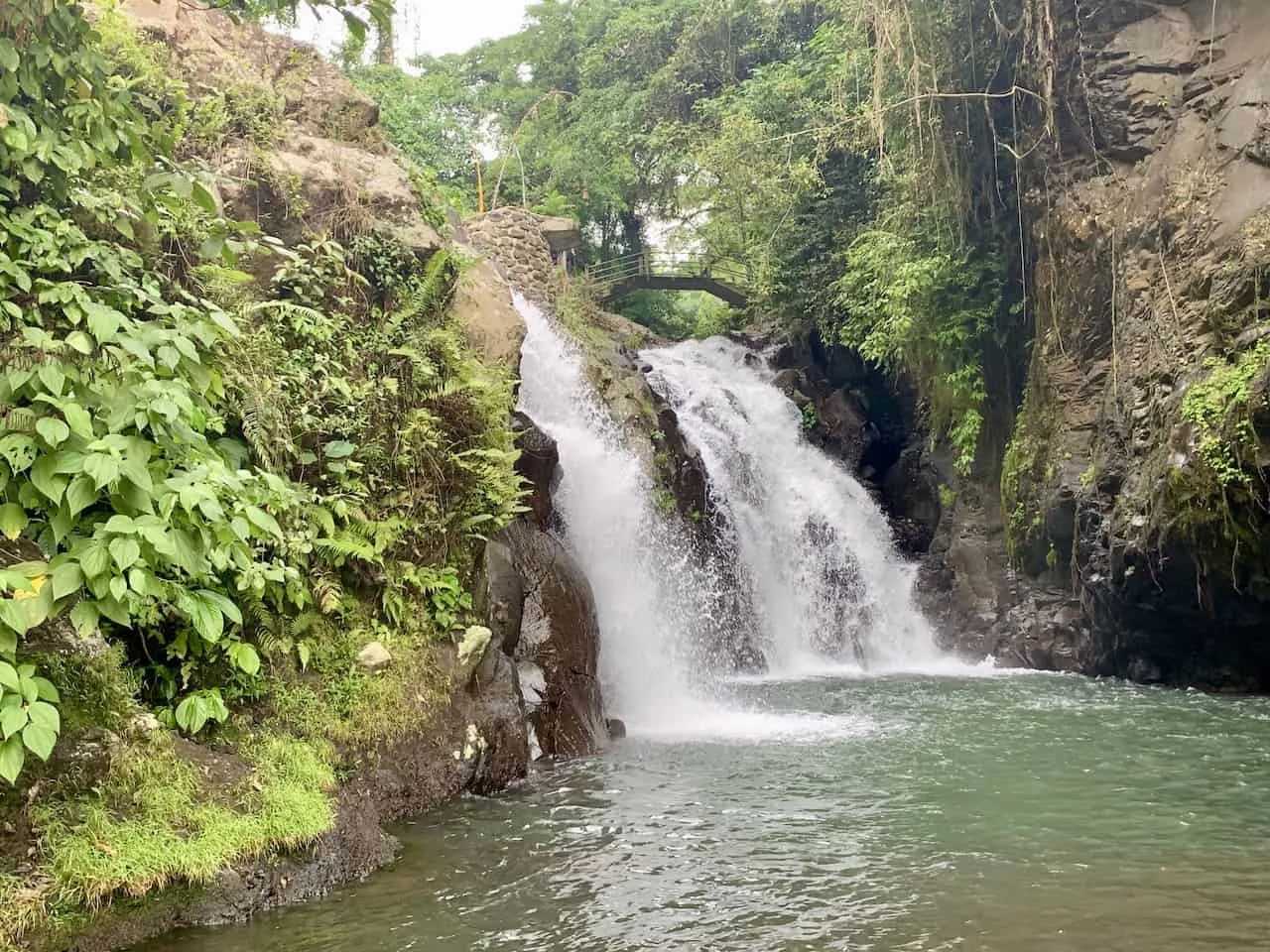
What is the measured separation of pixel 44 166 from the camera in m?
5.44

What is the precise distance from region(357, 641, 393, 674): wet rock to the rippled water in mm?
1088

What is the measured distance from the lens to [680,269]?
81.0 feet

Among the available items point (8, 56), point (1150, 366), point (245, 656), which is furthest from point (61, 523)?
point (1150, 366)

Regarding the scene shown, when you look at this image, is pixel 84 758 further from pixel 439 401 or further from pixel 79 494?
pixel 439 401

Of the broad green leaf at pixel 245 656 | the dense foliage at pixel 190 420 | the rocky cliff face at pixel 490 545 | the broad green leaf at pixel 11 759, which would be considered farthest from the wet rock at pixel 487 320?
the broad green leaf at pixel 11 759

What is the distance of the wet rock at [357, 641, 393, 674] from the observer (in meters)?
6.72

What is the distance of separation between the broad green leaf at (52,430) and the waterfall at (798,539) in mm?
12224

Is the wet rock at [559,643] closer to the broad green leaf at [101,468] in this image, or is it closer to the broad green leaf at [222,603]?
the broad green leaf at [222,603]

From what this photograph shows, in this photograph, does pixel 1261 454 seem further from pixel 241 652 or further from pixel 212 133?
pixel 212 133

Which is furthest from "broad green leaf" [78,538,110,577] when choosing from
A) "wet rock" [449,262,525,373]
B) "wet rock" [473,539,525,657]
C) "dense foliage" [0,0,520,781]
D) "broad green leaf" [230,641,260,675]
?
"wet rock" [449,262,525,373]

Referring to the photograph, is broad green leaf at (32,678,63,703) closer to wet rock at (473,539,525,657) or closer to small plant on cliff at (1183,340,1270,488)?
wet rock at (473,539,525,657)

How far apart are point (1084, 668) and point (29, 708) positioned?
13149 mm

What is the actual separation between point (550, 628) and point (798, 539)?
8.46 metres

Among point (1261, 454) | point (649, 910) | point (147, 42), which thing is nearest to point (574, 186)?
point (147, 42)
